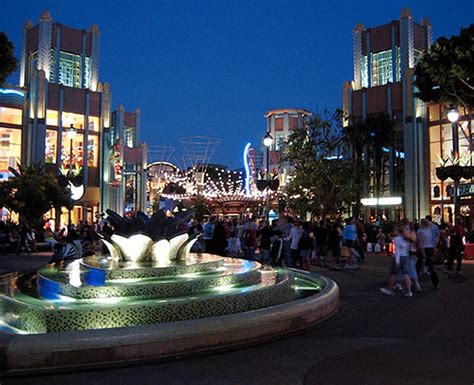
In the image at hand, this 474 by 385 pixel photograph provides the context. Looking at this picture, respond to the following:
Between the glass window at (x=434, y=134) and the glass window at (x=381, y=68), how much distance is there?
321 inches

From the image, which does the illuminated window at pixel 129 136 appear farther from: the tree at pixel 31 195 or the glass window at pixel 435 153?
the glass window at pixel 435 153

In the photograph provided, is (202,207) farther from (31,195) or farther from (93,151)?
(31,195)

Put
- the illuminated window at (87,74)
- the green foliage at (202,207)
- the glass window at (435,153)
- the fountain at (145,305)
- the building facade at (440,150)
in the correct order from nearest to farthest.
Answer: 1. the fountain at (145,305)
2. the building facade at (440,150)
3. the glass window at (435,153)
4. the green foliage at (202,207)
5. the illuminated window at (87,74)

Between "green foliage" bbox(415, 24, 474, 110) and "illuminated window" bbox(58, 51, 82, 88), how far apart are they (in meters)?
34.8

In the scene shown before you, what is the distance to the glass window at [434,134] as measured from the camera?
154 feet

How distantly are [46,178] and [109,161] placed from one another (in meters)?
23.8

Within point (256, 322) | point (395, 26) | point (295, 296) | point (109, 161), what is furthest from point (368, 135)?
point (256, 322)

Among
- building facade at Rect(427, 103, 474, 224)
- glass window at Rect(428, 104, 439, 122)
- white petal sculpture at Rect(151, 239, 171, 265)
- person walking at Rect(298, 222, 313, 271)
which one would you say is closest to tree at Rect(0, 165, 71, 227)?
person walking at Rect(298, 222, 313, 271)

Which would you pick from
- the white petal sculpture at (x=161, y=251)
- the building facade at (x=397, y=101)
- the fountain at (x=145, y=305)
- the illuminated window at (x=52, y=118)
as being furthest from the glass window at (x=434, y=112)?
the white petal sculpture at (x=161, y=251)

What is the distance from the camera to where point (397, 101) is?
51.4m

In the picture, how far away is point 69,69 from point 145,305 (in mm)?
50038

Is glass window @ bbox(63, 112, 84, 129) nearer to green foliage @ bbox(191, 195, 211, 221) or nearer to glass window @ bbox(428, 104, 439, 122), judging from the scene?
green foliage @ bbox(191, 195, 211, 221)

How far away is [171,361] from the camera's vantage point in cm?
605

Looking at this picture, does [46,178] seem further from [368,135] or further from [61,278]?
[368,135]
